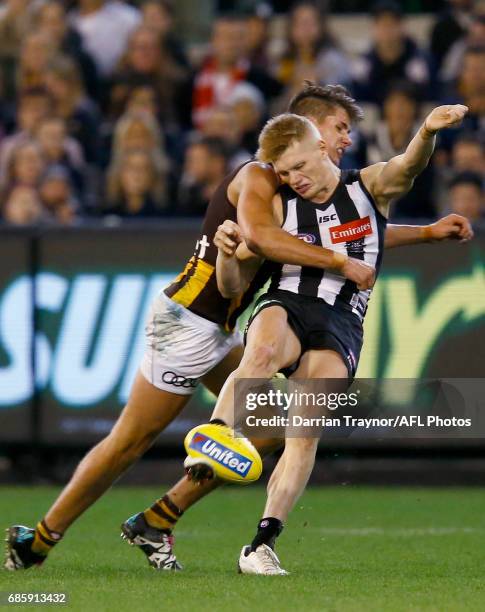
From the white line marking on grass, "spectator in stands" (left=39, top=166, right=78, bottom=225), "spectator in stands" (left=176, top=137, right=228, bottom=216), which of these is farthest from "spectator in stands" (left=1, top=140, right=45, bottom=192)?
the white line marking on grass

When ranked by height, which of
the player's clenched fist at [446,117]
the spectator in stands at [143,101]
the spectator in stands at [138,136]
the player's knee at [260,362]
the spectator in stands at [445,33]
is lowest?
the spectator in stands at [138,136]

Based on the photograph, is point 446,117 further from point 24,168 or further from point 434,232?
point 24,168

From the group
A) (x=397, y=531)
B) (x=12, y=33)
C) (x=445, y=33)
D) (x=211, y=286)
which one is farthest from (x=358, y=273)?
(x=12, y=33)

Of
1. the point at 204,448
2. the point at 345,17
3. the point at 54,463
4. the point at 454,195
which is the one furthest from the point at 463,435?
the point at 345,17

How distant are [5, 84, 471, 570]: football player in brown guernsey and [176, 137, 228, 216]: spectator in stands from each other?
5251 millimetres

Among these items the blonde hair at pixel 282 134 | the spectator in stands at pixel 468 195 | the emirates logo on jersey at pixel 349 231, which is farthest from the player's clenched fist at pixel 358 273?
the spectator in stands at pixel 468 195

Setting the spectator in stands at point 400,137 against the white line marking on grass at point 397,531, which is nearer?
the white line marking on grass at point 397,531

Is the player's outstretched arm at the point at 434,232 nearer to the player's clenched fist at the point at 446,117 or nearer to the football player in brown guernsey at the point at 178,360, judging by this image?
the football player in brown guernsey at the point at 178,360

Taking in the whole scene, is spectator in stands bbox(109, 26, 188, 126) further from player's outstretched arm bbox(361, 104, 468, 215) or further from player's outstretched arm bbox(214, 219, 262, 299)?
player's outstretched arm bbox(361, 104, 468, 215)

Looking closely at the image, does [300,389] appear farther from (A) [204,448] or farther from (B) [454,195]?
(B) [454,195]

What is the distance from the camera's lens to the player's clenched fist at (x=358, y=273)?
6387mm

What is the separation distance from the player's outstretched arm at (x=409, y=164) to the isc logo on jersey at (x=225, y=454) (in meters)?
1.37

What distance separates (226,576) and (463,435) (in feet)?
14.4

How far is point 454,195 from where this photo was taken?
1184 cm
